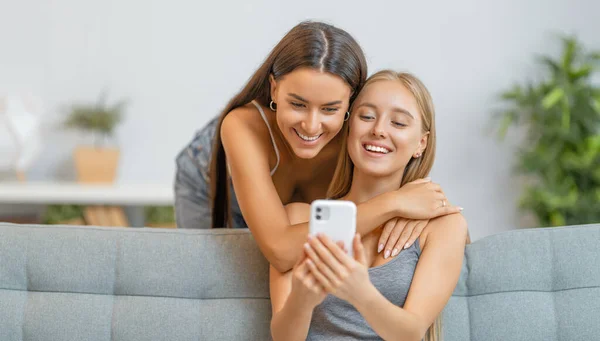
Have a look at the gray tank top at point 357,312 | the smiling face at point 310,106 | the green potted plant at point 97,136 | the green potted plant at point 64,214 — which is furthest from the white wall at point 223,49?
the gray tank top at point 357,312

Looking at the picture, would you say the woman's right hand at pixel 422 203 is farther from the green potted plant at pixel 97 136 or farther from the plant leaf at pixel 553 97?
the green potted plant at pixel 97 136

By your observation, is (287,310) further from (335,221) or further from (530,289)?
(530,289)

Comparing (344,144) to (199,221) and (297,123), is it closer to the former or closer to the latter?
(297,123)

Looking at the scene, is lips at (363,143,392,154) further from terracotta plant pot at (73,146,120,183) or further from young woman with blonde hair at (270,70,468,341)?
terracotta plant pot at (73,146,120,183)

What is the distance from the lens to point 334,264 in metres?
1.15

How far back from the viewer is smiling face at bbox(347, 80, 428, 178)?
1483 mm

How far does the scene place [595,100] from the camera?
3812mm

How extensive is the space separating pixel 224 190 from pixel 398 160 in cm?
64

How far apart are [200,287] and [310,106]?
20.6 inches

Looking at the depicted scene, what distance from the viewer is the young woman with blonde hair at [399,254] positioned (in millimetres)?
1306

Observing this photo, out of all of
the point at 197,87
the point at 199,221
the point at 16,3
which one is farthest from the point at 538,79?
the point at 16,3

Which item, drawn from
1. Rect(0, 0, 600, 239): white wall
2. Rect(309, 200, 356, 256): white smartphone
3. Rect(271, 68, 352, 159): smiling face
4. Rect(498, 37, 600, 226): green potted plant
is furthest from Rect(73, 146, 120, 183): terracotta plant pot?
Rect(309, 200, 356, 256): white smartphone

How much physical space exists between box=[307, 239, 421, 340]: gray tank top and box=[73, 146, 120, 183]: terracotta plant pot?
2828mm

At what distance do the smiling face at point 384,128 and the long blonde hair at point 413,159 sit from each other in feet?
0.06
